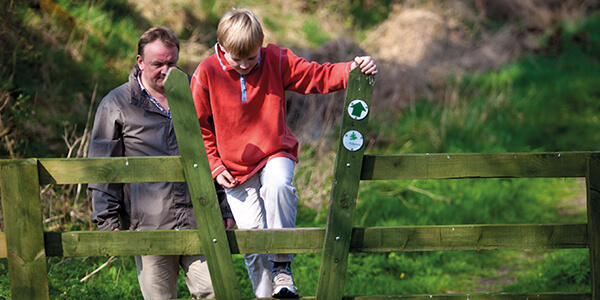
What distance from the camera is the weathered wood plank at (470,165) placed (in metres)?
2.91

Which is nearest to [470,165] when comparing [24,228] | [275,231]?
[275,231]

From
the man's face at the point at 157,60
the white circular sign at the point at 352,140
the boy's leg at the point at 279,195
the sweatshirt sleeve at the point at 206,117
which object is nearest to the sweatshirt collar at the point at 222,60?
the sweatshirt sleeve at the point at 206,117

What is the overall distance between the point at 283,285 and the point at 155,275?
838 millimetres

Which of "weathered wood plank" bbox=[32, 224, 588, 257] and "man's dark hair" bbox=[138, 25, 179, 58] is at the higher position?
"man's dark hair" bbox=[138, 25, 179, 58]

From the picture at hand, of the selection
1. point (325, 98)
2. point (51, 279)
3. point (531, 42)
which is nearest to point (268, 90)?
point (51, 279)

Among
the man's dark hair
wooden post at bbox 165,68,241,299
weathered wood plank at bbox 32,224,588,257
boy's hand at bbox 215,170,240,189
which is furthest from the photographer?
the man's dark hair

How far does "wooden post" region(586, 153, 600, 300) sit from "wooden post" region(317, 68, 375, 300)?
4.00ft

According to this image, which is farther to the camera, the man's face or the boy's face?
the man's face

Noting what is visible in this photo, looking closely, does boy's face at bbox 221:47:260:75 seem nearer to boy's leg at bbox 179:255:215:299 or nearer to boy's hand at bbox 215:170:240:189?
boy's hand at bbox 215:170:240:189

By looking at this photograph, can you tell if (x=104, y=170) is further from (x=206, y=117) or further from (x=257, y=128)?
(x=257, y=128)

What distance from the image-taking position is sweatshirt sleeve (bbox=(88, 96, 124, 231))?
10.3 ft

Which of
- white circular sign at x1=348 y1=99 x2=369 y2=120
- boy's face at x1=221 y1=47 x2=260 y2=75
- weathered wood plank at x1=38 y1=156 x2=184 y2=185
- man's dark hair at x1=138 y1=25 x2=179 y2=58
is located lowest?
weathered wood plank at x1=38 y1=156 x2=184 y2=185

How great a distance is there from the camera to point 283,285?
2.95 m

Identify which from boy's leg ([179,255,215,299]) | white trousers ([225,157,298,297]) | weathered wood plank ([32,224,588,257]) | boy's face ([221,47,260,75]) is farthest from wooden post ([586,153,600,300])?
boy's leg ([179,255,215,299])
